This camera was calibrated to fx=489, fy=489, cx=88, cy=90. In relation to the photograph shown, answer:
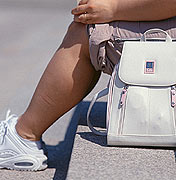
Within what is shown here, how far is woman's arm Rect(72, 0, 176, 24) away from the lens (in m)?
1.98

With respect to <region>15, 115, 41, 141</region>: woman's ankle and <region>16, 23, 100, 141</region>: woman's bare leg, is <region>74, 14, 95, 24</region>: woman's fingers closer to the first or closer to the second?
<region>16, 23, 100, 141</region>: woman's bare leg

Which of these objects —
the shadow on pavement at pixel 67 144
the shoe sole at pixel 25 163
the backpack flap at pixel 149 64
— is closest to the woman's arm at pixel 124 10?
the backpack flap at pixel 149 64

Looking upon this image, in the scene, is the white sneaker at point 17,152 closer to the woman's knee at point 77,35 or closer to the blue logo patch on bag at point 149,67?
the woman's knee at point 77,35

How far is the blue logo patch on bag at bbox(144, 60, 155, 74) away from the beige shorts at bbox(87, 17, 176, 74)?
0.48 ft

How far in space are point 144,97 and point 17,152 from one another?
2.17 ft

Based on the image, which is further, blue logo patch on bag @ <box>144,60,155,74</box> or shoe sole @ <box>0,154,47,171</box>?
shoe sole @ <box>0,154,47,171</box>

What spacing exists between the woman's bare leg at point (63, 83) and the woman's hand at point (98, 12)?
5 cm

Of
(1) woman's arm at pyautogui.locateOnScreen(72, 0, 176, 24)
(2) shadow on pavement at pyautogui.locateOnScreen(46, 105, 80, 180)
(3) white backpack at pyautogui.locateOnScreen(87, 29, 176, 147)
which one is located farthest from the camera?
(2) shadow on pavement at pyautogui.locateOnScreen(46, 105, 80, 180)

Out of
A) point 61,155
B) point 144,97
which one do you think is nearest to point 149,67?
point 144,97

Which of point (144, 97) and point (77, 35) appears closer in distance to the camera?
point (144, 97)

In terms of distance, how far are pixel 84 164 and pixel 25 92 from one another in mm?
1981

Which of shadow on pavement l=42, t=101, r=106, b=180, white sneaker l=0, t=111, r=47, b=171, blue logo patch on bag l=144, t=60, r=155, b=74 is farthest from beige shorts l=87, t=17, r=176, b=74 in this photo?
white sneaker l=0, t=111, r=47, b=171

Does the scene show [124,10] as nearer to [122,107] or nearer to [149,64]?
[149,64]

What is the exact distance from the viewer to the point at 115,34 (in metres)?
2.04
